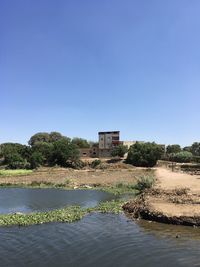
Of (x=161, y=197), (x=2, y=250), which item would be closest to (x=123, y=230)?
(x=2, y=250)

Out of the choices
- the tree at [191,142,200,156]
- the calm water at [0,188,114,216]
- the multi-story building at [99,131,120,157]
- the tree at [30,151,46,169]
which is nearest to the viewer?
the calm water at [0,188,114,216]

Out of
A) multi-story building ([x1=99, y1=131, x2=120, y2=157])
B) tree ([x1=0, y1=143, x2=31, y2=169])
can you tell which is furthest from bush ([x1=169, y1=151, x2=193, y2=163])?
tree ([x1=0, y1=143, x2=31, y2=169])

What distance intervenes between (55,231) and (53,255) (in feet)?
16.9

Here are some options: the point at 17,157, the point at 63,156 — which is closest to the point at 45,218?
the point at 63,156

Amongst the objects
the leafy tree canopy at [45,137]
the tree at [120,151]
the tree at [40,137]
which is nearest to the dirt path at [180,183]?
the tree at [120,151]

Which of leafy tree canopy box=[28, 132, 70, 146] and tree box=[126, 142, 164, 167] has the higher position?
leafy tree canopy box=[28, 132, 70, 146]

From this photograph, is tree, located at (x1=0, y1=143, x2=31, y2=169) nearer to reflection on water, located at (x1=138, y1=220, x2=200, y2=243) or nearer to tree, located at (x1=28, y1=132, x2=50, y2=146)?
tree, located at (x1=28, y1=132, x2=50, y2=146)

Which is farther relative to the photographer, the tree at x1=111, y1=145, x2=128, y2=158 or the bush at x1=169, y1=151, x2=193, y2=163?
the tree at x1=111, y1=145, x2=128, y2=158

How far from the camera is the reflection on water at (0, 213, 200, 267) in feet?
57.8

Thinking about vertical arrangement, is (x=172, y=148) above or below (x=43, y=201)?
above

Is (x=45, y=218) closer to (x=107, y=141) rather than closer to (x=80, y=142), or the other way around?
(x=107, y=141)

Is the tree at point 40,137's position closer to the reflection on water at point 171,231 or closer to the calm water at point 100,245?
the calm water at point 100,245

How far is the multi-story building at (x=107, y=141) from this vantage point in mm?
140625

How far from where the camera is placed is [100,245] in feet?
66.8
